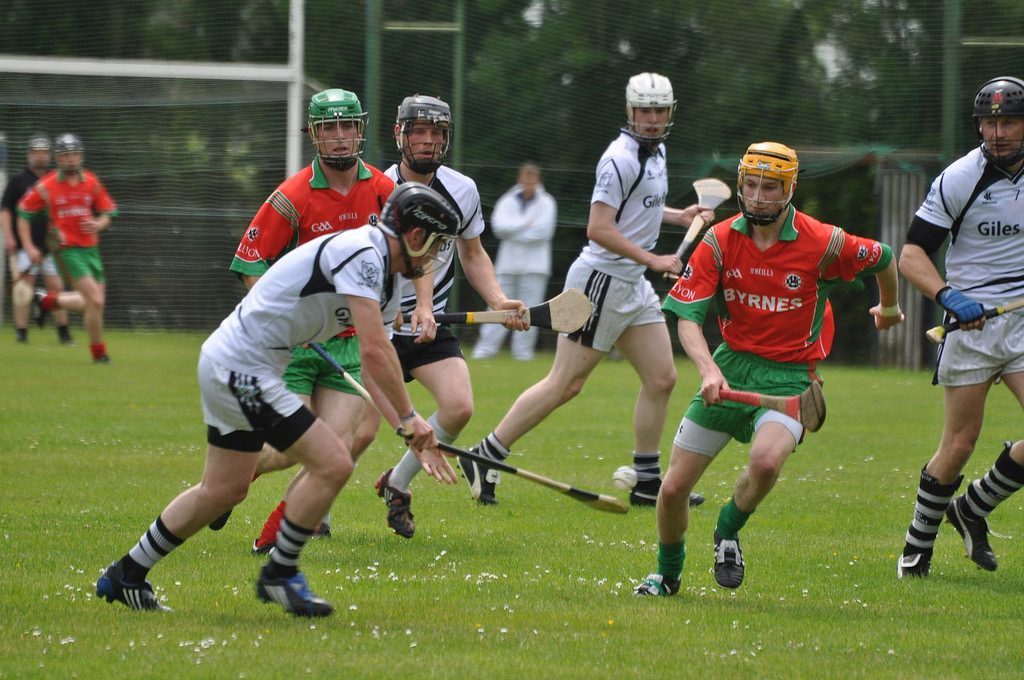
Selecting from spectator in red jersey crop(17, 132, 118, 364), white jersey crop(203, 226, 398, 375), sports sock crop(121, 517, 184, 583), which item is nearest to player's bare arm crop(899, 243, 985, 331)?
white jersey crop(203, 226, 398, 375)

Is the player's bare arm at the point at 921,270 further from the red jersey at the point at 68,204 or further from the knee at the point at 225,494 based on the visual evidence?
the red jersey at the point at 68,204

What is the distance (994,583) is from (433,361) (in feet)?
9.35

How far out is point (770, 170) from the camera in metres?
5.79

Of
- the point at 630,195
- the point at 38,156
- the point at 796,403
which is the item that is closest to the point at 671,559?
the point at 796,403

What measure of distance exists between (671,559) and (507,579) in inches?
28.8

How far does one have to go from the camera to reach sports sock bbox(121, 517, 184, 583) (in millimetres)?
5480

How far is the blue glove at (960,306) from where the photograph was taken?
6.15 meters

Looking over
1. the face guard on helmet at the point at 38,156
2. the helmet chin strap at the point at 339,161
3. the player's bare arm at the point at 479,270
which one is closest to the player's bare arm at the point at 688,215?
the player's bare arm at the point at 479,270

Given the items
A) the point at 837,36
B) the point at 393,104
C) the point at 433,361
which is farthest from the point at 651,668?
the point at 837,36

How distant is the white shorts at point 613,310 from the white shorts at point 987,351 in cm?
234

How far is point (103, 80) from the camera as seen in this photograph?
65.0ft

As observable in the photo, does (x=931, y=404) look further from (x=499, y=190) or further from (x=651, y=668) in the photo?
(x=651, y=668)

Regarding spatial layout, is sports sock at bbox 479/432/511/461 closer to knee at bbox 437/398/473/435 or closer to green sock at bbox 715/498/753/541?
knee at bbox 437/398/473/435

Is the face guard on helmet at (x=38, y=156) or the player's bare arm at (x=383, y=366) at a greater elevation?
the face guard on helmet at (x=38, y=156)
